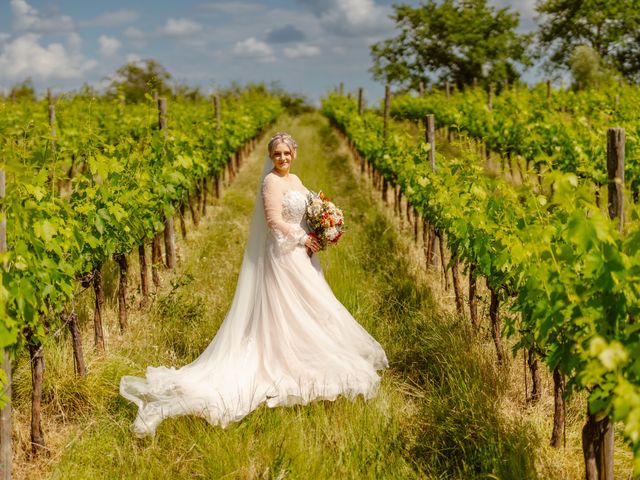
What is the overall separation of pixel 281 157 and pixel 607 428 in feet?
8.95

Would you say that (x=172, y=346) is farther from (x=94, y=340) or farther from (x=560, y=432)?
(x=560, y=432)

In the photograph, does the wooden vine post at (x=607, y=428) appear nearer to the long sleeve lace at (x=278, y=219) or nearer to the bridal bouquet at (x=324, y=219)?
the bridal bouquet at (x=324, y=219)

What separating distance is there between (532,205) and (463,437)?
1520 millimetres

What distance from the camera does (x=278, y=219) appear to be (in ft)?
15.5

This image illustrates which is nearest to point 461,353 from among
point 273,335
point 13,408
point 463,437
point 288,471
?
point 463,437

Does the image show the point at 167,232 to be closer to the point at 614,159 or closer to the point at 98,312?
the point at 98,312

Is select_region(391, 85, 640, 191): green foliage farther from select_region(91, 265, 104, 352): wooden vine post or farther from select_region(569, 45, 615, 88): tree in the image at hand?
select_region(569, 45, 615, 88): tree

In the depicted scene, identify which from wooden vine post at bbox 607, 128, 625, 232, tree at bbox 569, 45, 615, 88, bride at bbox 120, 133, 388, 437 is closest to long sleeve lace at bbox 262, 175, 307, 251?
bride at bbox 120, 133, 388, 437

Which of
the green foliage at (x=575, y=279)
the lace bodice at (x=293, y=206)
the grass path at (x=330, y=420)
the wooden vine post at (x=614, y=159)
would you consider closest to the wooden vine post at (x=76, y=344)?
the grass path at (x=330, y=420)

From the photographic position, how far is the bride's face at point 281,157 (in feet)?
15.4

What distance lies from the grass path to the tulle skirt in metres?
0.11

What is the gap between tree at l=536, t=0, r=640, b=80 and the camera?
1811 inches

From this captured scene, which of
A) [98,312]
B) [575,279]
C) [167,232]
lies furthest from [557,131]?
[575,279]

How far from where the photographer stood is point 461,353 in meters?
5.05
